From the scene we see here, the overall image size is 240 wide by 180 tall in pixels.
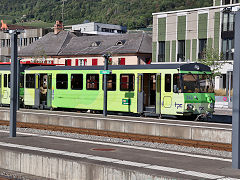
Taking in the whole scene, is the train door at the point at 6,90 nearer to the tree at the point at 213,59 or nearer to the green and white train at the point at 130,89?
the green and white train at the point at 130,89

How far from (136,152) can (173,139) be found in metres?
5.70

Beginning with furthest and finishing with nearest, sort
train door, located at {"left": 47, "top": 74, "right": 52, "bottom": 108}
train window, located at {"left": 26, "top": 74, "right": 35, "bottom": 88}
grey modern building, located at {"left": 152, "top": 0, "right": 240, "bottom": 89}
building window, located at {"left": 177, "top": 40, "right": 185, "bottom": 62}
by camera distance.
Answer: building window, located at {"left": 177, "top": 40, "right": 185, "bottom": 62} < grey modern building, located at {"left": 152, "top": 0, "right": 240, "bottom": 89} < train window, located at {"left": 26, "top": 74, "right": 35, "bottom": 88} < train door, located at {"left": 47, "top": 74, "right": 52, "bottom": 108}

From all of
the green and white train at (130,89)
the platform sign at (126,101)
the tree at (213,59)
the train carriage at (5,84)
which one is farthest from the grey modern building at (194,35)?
the platform sign at (126,101)

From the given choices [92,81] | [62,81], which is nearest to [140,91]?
[92,81]

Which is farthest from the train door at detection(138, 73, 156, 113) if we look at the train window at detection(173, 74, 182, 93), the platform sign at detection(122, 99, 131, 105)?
the train window at detection(173, 74, 182, 93)

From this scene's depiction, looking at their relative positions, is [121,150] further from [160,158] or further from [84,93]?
[84,93]

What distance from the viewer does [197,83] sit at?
2411cm

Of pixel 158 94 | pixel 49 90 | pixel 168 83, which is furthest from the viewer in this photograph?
pixel 49 90

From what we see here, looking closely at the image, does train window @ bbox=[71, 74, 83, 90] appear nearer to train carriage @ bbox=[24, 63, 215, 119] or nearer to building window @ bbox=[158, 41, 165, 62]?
train carriage @ bbox=[24, 63, 215, 119]

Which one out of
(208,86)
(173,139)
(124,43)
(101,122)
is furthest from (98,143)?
(124,43)

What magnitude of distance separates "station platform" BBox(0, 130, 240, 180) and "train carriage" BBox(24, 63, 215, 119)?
9964mm

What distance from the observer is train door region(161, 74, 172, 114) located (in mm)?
23734

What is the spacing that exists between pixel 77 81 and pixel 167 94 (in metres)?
6.95

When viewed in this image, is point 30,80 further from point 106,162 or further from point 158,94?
point 106,162
